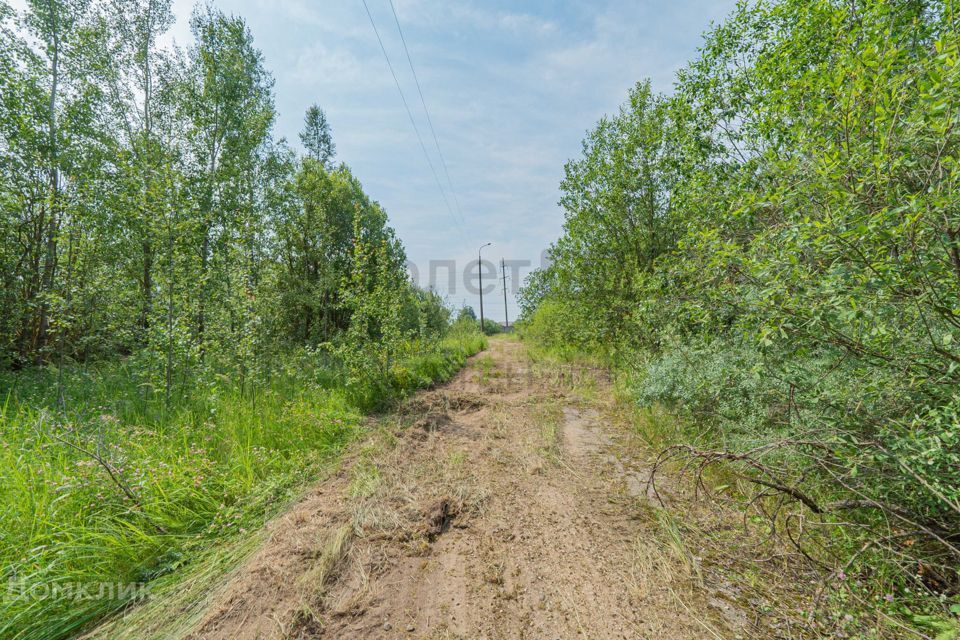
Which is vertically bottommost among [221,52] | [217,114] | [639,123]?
[639,123]

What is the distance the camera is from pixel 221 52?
1041cm

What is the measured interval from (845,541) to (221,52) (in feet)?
56.3

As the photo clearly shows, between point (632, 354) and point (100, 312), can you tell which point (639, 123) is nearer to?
point (632, 354)

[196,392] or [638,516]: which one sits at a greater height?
[196,392]

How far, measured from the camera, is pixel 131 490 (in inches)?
90.2

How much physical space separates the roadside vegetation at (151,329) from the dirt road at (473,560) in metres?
0.61

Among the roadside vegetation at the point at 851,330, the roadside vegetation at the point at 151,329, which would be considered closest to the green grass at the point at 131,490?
the roadside vegetation at the point at 151,329

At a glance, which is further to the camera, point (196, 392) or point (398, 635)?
point (196, 392)

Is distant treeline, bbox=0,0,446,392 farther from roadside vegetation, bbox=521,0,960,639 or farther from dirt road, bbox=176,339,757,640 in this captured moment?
roadside vegetation, bbox=521,0,960,639

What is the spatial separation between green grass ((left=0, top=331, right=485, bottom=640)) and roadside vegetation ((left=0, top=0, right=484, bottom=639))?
16 millimetres

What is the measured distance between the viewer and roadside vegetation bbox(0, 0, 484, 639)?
2127 mm

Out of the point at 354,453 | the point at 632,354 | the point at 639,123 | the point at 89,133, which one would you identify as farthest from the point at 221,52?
the point at 632,354

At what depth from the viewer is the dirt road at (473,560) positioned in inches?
64.0

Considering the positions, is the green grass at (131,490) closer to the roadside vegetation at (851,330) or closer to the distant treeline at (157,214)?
the distant treeline at (157,214)
